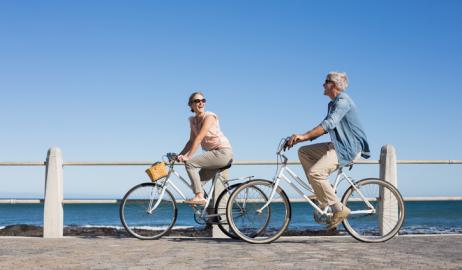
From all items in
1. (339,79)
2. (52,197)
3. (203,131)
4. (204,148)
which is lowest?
(52,197)

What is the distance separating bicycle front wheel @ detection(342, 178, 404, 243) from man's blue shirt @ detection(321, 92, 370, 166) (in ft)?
1.46

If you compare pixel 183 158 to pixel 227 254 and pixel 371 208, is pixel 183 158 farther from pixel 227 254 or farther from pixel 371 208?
pixel 371 208

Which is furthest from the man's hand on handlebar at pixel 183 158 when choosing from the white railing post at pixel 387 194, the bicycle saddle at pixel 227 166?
the white railing post at pixel 387 194

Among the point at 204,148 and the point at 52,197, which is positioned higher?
the point at 204,148

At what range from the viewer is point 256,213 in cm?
659

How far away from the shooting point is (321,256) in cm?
536

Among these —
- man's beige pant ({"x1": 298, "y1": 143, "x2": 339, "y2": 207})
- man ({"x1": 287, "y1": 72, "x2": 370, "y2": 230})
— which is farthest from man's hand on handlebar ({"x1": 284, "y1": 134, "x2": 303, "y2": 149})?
man's beige pant ({"x1": 298, "y1": 143, "x2": 339, "y2": 207})

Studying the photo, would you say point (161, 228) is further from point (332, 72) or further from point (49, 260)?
point (332, 72)

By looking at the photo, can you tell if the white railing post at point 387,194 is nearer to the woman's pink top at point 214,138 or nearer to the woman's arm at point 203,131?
the woman's pink top at point 214,138

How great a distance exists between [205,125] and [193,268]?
2.39m

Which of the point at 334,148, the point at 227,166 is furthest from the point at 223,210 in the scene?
the point at 334,148

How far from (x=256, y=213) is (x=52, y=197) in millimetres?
2956

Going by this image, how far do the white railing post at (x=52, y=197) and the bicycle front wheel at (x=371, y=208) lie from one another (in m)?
3.79

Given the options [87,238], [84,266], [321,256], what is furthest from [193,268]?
[87,238]
